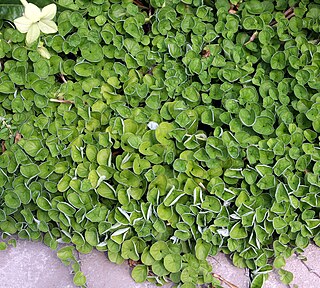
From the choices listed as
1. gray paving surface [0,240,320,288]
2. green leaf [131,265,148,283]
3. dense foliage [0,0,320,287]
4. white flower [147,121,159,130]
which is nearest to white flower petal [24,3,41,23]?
dense foliage [0,0,320,287]

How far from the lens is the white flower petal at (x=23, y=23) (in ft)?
6.79

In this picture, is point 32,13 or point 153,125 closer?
point 32,13

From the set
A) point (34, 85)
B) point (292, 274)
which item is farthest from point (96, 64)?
point (292, 274)

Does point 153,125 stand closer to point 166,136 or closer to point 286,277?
point 166,136

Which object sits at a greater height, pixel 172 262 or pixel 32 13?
pixel 32 13

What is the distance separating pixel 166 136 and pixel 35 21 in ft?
2.09

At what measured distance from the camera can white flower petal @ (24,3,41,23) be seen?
2043mm

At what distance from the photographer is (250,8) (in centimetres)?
244

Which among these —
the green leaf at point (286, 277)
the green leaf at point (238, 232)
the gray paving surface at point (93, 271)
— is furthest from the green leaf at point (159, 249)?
the green leaf at point (286, 277)

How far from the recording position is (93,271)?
210 cm

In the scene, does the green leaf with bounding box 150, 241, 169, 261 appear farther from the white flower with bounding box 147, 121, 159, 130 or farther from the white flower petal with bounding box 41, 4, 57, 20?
the white flower petal with bounding box 41, 4, 57, 20

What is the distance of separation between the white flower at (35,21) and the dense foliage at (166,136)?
0.19 meters

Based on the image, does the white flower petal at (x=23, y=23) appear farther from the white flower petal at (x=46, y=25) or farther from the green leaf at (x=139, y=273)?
the green leaf at (x=139, y=273)

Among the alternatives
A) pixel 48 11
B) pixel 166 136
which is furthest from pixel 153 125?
pixel 48 11
